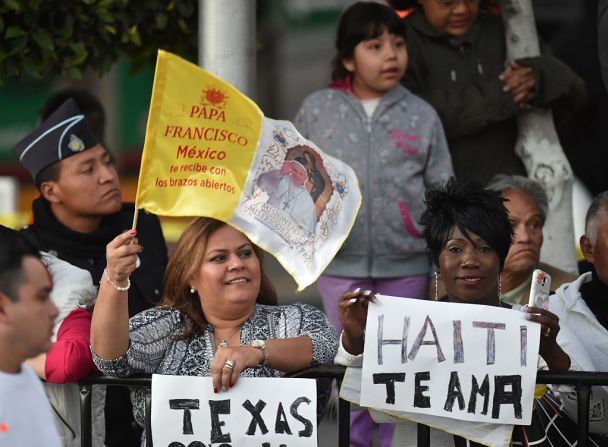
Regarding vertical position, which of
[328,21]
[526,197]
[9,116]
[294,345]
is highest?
[328,21]

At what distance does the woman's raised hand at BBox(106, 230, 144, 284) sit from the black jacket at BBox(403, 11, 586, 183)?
2491mm

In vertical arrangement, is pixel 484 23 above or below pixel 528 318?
above

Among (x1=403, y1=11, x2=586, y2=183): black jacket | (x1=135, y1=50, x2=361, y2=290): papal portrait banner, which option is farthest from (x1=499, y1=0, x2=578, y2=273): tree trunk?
(x1=135, y1=50, x2=361, y2=290): papal portrait banner

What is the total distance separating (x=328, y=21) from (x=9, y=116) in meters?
4.54

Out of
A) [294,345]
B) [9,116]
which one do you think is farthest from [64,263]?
Result: [9,116]

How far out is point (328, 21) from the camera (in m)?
20.0

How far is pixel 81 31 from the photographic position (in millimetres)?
6523

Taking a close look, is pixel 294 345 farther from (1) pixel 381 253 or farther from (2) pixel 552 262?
(2) pixel 552 262

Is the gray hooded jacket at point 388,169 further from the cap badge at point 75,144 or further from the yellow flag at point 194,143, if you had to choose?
the yellow flag at point 194,143

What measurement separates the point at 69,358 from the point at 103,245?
107cm

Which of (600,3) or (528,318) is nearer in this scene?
(528,318)

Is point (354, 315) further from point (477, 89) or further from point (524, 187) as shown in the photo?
point (477, 89)

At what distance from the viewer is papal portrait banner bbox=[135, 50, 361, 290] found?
16.0ft

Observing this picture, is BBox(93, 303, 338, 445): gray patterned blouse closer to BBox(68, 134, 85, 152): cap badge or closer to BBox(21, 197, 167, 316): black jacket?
BBox(21, 197, 167, 316): black jacket
